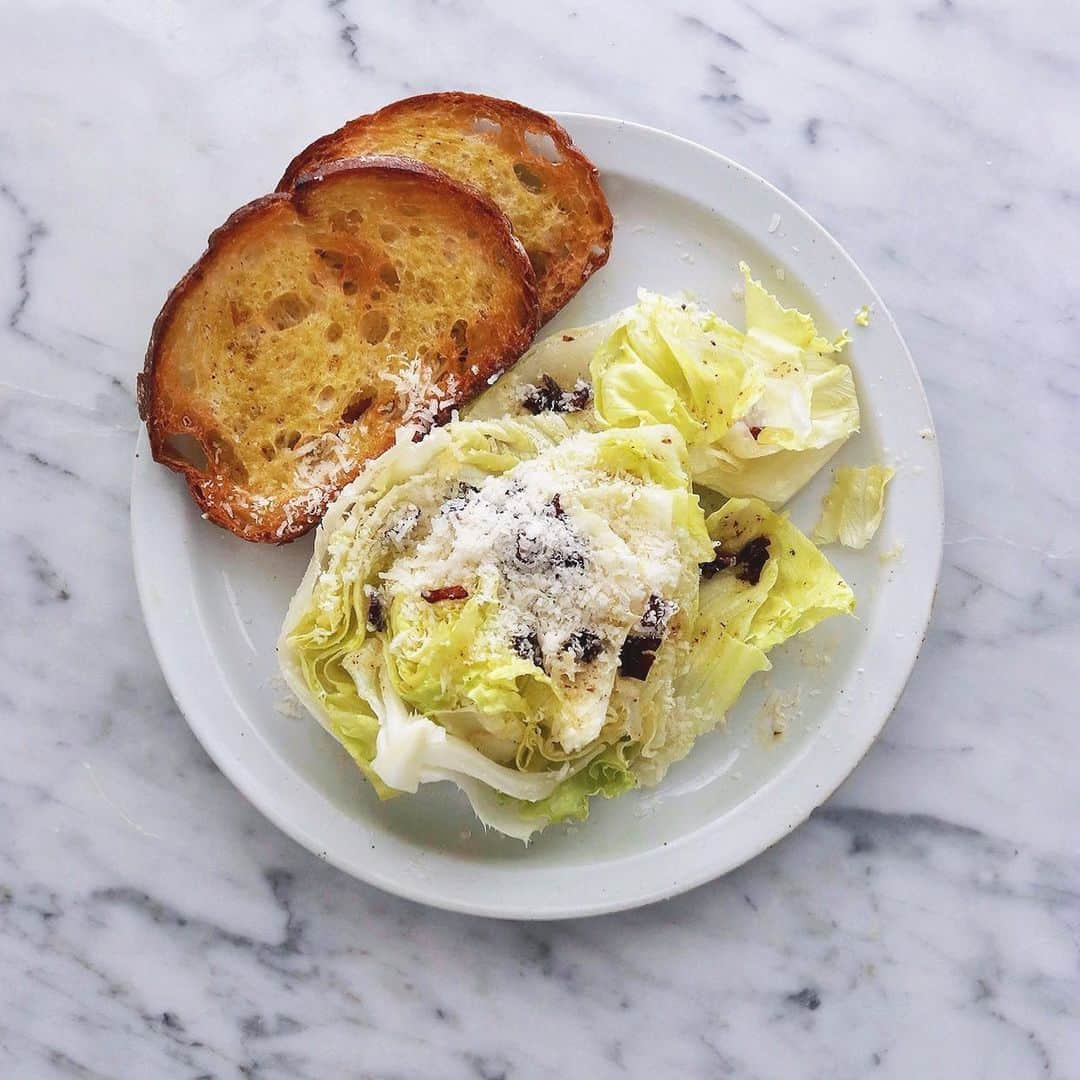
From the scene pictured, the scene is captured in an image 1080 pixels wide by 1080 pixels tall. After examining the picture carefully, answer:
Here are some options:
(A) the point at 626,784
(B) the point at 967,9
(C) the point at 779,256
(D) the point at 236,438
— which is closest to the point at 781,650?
(A) the point at 626,784

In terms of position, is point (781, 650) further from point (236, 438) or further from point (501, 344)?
point (236, 438)

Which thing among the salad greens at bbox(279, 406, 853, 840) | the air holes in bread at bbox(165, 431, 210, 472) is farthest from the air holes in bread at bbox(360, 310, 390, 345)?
the air holes in bread at bbox(165, 431, 210, 472)

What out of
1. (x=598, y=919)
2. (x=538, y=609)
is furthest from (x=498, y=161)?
(x=598, y=919)

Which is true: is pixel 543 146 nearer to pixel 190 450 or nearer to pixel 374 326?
pixel 374 326

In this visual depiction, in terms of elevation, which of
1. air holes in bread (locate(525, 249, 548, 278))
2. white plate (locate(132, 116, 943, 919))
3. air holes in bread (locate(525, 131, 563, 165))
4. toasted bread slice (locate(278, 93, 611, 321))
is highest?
air holes in bread (locate(525, 131, 563, 165))

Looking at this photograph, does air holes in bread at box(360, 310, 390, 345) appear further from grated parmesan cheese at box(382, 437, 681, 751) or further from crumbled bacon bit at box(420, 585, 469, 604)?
crumbled bacon bit at box(420, 585, 469, 604)

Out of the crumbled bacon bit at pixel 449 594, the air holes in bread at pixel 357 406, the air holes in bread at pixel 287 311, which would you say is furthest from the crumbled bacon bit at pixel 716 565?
the air holes in bread at pixel 287 311
